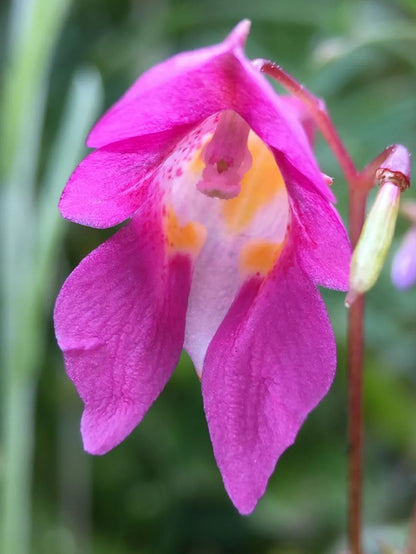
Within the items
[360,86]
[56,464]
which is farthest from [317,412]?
[360,86]

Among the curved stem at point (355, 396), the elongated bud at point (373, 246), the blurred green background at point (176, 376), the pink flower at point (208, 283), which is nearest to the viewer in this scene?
the elongated bud at point (373, 246)

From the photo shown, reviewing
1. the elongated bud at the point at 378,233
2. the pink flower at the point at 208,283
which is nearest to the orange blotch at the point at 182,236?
the pink flower at the point at 208,283

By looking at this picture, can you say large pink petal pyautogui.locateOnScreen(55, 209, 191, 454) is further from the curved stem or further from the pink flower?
the curved stem

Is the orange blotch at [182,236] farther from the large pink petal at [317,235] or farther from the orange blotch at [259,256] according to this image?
the large pink petal at [317,235]

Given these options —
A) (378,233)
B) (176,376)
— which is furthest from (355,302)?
(176,376)

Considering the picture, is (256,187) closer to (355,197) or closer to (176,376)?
(355,197)

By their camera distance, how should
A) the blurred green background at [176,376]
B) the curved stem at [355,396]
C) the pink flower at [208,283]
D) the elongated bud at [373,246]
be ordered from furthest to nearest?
the blurred green background at [176,376] → the curved stem at [355,396] → the pink flower at [208,283] → the elongated bud at [373,246]

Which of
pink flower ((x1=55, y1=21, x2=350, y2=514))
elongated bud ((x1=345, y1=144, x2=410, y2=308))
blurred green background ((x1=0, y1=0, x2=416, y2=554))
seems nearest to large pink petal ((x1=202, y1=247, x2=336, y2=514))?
pink flower ((x1=55, y1=21, x2=350, y2=514))

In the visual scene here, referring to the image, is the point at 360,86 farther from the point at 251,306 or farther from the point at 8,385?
the point at 251,306
